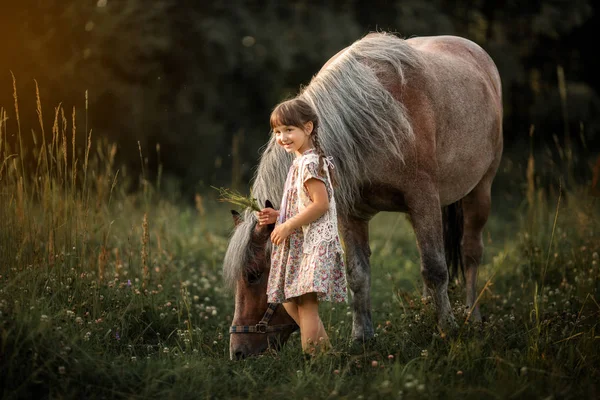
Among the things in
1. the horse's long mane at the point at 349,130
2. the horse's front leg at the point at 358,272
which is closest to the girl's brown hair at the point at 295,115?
the horse's long mane at the point at 349,130

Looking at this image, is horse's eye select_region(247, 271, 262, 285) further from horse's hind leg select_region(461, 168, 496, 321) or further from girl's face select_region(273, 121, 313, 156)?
horse's hind leg select_region(461, 168, 496, 321)

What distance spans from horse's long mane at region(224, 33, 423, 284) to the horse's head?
11 mm

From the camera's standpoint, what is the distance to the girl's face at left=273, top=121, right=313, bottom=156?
375 centimetres

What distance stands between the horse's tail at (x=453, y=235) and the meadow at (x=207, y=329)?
1.26ft

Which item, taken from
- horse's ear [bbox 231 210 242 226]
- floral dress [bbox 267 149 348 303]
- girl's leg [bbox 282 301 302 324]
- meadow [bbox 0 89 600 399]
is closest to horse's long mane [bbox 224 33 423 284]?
horse's ear [bbox 231 210 242 226]

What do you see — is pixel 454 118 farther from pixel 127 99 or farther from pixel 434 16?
pixel 434 16

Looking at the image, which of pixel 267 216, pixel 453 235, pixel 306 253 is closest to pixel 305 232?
pixel 306 253

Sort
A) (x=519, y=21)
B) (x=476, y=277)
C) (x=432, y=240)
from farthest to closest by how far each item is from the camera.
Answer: (x=519, y=21)
(x=476, y=277)
(x=432, y=240)

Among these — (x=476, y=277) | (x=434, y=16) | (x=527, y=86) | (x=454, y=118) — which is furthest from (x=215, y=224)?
(x=527, y=86)

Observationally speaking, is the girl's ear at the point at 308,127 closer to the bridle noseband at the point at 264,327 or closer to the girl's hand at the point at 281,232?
the girl's hand at the point at 281,232

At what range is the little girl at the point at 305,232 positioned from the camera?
3.72 metres

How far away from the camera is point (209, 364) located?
12.4 feet

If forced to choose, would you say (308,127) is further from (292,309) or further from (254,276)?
(292,309)

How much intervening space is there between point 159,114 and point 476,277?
9.63m
